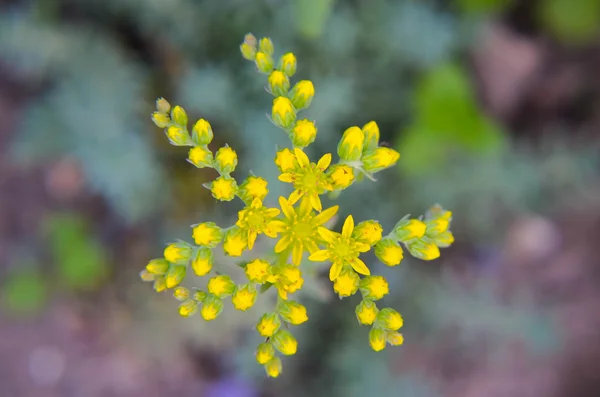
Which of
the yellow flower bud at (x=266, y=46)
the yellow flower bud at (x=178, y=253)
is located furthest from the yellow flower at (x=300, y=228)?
the yellow flower bud at (x=266, y=46)

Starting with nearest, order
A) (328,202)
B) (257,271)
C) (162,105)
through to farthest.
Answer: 1. (257,271)
2. (162,105)
3. (328,202)

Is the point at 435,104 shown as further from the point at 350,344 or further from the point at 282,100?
the point at 282,100

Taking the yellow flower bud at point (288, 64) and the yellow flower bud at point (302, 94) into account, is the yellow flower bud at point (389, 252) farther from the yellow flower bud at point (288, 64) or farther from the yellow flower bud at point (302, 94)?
the yellow flower bud at point (288, 64)

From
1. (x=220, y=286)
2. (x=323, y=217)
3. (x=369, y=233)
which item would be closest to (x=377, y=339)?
(x=369, y=233)

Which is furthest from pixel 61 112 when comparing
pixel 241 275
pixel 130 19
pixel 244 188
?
pixel 244 188

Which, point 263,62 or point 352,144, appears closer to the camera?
point 352,144

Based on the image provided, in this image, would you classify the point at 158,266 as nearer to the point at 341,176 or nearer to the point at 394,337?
the point at 341,176
